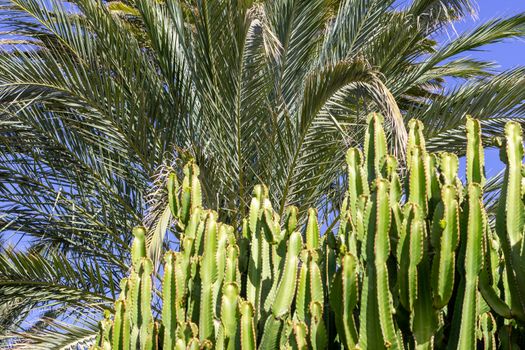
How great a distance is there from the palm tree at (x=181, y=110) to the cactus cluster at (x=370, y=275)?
164cm

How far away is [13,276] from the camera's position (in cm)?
660

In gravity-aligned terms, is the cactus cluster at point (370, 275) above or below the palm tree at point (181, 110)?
below

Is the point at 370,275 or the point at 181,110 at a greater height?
the point at 181,110

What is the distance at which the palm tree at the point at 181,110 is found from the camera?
6594 mm

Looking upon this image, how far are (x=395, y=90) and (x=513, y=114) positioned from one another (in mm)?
964

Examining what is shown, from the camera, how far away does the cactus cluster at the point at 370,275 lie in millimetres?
3779

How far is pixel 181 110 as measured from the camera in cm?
693

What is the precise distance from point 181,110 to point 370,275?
342 centimetres

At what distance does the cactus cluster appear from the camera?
3.78 meters

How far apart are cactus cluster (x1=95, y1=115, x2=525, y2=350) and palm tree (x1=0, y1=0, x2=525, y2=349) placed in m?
1.64

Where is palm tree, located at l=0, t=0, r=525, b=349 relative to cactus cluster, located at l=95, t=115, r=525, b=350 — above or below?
above

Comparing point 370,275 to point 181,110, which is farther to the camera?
point 181,110

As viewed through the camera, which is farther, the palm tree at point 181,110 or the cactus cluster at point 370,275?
the palm tree at point 181,110

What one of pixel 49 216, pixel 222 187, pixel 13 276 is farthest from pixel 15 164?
pixel 222 187
